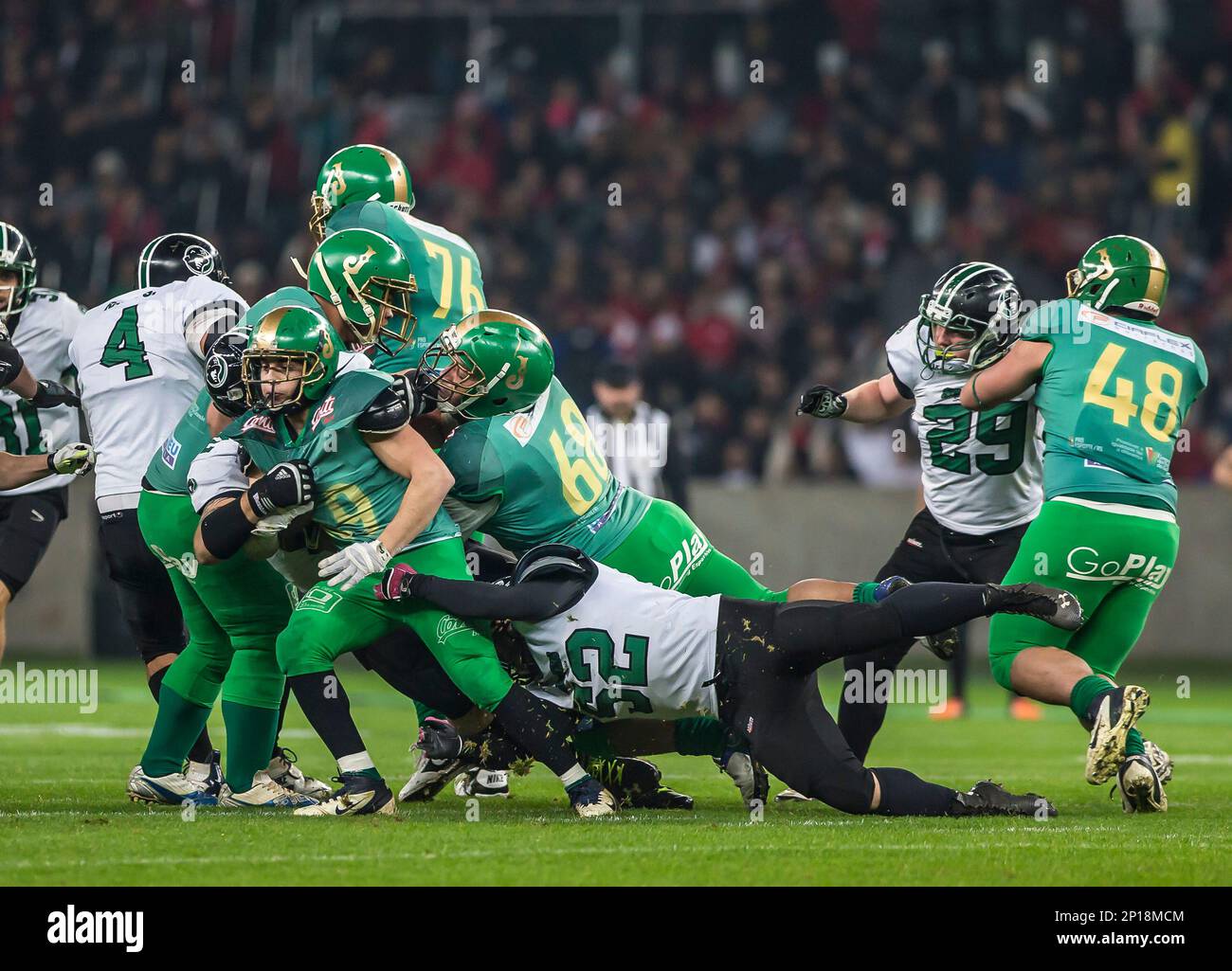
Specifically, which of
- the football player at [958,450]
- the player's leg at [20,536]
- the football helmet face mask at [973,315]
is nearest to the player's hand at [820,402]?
the football player at [958,450]

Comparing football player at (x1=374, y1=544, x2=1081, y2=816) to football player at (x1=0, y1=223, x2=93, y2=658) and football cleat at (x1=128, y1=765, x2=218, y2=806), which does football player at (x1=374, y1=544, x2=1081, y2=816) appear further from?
football player at (x1=0, y1=223, x2=93, y2=658)

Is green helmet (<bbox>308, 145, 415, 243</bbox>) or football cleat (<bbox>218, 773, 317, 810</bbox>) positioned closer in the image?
football cleat (<bbox>218, 773, 317, 810</bbox>)

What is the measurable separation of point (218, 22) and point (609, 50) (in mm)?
4094

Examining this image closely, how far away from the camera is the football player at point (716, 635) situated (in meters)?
6.00

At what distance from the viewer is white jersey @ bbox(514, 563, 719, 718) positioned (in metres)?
6.04

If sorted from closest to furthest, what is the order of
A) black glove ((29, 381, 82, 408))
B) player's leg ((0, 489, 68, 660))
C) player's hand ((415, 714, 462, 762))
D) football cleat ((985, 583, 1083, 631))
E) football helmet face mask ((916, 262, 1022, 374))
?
1. football cleat ((985, 583, 1083, 631))
2. player's hand ((415, 714, 462, 762))
3. football helmet face mask ((916, 262, 1022, 374))
4. black glove ((29, 381, 82, 408))
5. player's leg ((0, 489, 68, 660))

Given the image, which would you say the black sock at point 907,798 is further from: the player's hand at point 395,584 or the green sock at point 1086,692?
the player's hand at point 395,584

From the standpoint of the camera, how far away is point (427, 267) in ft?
25.0

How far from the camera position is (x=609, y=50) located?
60.6 ft

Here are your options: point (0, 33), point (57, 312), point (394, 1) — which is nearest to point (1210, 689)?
point (57, 312)

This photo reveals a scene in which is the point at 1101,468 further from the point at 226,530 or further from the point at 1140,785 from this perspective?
the point at 226,530

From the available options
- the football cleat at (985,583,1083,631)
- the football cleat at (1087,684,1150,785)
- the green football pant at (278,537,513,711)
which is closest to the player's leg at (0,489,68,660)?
the green football pant at (278,537,513,711)

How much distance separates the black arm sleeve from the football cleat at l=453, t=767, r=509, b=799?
46.9 inches
